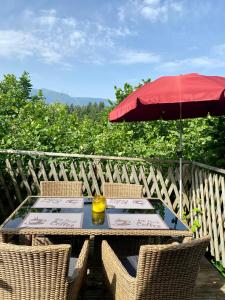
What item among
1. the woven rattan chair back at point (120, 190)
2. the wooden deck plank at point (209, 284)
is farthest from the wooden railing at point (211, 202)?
the woven rattan chair back at point (120, 190)

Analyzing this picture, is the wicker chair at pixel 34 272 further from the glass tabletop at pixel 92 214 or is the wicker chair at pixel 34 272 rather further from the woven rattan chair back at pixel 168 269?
the glass tabletop at pixel 92 214

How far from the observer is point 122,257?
107 inches

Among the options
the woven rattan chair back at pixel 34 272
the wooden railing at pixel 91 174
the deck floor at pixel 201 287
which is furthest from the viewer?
the wooden railing at pixel 91 174

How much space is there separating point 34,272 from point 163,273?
0.72 meters

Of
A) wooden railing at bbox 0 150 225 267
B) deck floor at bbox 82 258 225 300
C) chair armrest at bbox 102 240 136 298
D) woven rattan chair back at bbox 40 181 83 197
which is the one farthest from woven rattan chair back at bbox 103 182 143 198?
chair armrest at bbox 102 240 136 298

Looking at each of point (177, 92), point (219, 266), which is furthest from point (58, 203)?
point (219, 266)

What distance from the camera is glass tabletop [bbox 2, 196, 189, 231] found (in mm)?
2518

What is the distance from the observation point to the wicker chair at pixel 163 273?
1.84m

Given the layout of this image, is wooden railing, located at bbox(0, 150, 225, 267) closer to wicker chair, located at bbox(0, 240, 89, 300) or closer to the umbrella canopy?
the umbrella canopy

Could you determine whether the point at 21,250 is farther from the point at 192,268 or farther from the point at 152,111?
the point at 152,111

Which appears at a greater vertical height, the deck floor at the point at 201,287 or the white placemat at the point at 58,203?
the white placemat at the point at 58,203

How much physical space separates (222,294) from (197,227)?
1282 mm

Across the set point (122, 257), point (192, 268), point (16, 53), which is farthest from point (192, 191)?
point (16, 53)

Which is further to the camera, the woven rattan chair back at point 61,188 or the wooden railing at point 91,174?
the wooden railing at point 91,174
